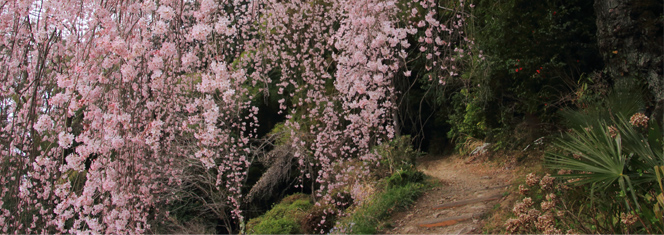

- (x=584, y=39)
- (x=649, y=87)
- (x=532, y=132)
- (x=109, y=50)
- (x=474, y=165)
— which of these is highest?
(x=584, y=39)

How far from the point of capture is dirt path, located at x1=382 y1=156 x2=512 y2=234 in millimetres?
4648

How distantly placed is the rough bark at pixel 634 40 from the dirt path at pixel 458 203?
1.79m

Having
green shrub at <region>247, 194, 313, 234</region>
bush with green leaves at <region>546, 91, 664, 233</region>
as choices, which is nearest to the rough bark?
bush with green leaves at <region>546, 91, 664, 233</region>

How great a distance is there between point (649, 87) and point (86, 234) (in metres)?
4.74

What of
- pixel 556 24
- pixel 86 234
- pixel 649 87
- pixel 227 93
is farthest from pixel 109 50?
pixel 556 24

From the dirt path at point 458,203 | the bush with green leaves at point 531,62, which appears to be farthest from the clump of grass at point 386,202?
the bush with green leaves at point 531,62

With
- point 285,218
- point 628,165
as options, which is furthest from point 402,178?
point 628,165

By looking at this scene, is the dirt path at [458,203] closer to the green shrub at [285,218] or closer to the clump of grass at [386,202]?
the clump of grass at [386,202]

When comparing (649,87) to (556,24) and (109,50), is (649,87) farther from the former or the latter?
(109,50)

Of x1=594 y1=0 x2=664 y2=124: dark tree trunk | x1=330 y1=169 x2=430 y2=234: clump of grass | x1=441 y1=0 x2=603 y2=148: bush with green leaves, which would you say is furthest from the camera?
x1=441 y1=0 x2=603 y2=148: bush with green leaves

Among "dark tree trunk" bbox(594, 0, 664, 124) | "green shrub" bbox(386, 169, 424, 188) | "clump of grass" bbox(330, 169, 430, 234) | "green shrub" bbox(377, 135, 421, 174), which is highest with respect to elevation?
"dark tree trunk" bbox(594, 0, 664, 124)

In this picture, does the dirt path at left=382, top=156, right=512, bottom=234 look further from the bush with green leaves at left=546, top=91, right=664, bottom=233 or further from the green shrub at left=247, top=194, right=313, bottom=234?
the green shrub at left=247, top=194, right=313, bottom=234

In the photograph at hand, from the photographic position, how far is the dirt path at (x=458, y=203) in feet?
15.3

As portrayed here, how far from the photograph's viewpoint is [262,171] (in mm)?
9547
